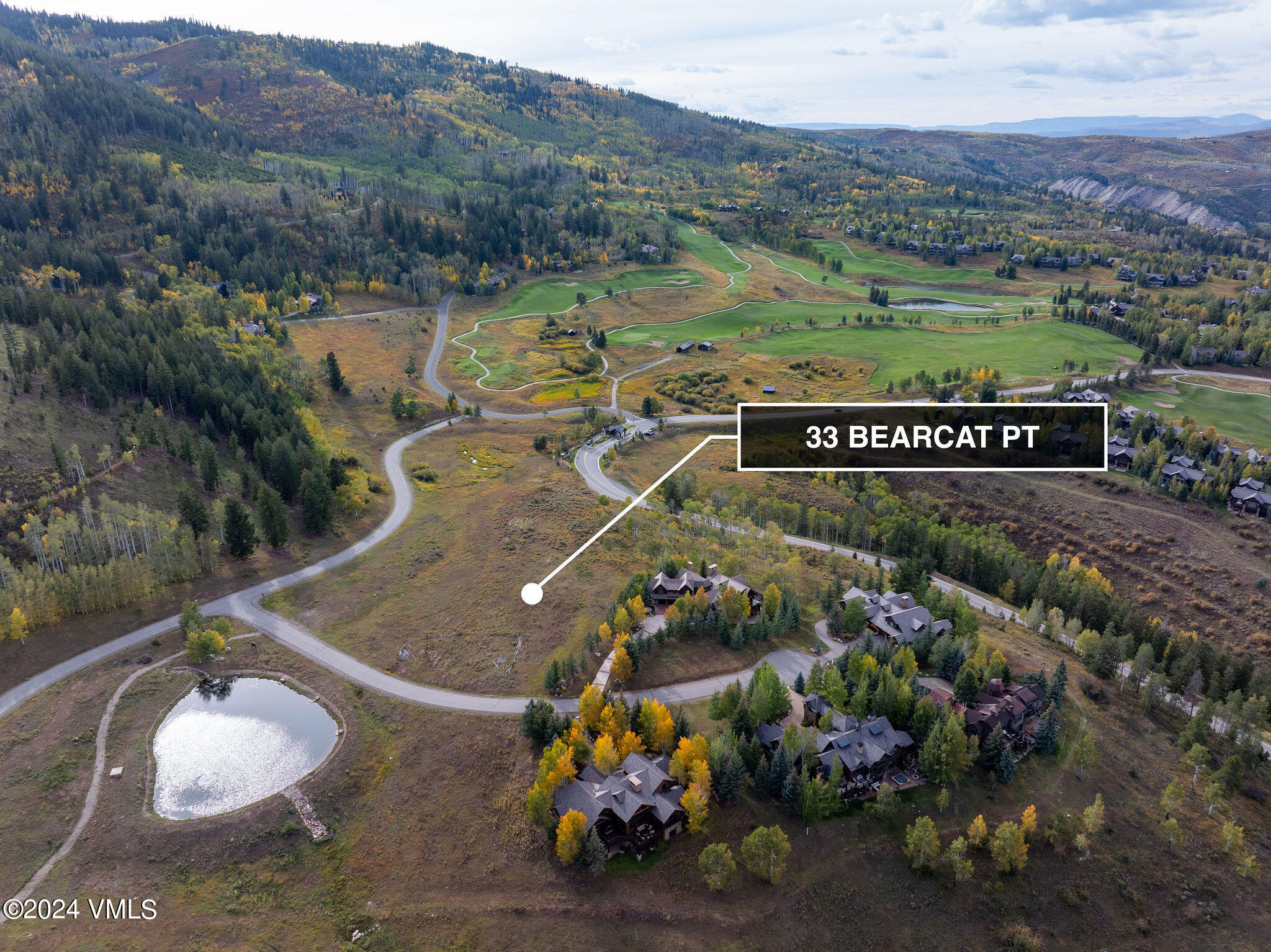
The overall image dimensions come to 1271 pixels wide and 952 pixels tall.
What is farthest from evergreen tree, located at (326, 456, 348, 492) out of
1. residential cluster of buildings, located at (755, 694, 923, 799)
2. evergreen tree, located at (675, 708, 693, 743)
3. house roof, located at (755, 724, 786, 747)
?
residential cluster of buildings, located at (755, 694, 923, 799)

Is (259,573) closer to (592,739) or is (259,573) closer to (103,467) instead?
(103,467)

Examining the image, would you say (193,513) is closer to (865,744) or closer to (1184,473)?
(865,744)

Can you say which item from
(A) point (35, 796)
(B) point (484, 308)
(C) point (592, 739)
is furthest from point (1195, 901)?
(B) point (484, 308)

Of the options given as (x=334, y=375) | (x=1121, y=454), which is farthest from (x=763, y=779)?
(x=334, y=375)

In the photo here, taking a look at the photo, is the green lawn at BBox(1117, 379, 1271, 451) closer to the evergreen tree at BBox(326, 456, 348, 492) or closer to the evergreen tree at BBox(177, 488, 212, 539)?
the evergreen tree at BBox(326, 456, 348, 492)

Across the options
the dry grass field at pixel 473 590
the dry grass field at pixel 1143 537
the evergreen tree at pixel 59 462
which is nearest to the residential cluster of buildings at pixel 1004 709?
Result: the dry grass field at pixel 473 590

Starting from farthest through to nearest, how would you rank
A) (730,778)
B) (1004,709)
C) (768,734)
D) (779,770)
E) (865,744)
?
(1004,709) < (768,734) < (865,744) < (779,770) < (730,778)

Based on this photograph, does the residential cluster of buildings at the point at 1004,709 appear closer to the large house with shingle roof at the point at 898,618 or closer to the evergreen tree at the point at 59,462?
the large house with shingle roof at the point at 898,618

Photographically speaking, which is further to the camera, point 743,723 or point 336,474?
point 336,474
